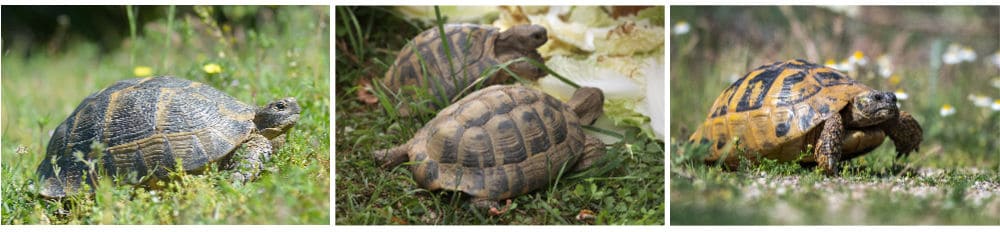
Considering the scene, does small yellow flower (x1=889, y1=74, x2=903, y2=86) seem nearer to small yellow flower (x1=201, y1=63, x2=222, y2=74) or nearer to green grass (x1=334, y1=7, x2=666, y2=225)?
green grass (x1=334, y1=7, x2=666, y2=225)

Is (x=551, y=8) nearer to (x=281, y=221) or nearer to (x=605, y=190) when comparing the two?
(x=605, y=190)

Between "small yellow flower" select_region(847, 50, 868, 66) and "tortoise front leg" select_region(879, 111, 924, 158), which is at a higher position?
"small yellow flower" select_region(847, 50, 868, 66)

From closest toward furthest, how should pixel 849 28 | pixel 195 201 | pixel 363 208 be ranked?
pixel 195 201 → pixel 363 208 → pixel 849 28

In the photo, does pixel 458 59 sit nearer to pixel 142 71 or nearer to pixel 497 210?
pixel 497 210

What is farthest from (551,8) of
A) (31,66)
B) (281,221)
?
(31,66)

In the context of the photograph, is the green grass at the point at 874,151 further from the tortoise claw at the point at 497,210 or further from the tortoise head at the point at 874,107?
the tortoise claw at the point at 497,210

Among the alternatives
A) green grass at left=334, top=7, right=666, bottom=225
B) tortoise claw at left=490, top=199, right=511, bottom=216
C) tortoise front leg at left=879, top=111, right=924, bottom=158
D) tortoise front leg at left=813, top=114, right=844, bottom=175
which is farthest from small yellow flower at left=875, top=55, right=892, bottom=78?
tortoise claw at left=490, top=199, right=511, bottom=216
